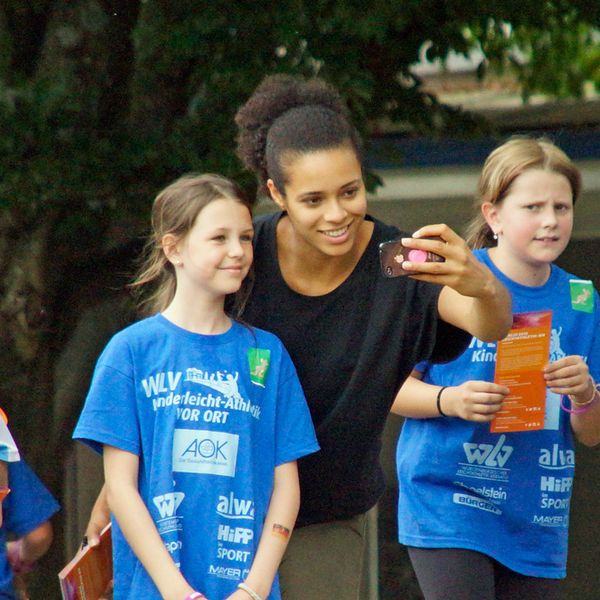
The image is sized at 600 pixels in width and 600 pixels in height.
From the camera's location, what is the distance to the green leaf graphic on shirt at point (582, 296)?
3.60m

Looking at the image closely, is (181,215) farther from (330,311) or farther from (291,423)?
(291,423)

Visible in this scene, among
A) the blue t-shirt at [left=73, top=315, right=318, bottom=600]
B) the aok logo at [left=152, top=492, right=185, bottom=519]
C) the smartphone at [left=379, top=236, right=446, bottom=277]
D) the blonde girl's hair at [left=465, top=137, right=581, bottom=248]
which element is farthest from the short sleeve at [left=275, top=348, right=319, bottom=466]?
the blonde girl's hair at [left=465, top=137, right=581, bottom=248]

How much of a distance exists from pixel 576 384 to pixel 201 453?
104 centimetres

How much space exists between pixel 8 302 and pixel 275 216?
190cm

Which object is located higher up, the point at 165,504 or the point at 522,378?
the point at 522,378

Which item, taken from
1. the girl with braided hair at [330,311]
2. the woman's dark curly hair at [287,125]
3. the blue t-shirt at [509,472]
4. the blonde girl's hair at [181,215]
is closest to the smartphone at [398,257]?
the girl with braided hair at [330,311]

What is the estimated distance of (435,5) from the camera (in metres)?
4.83

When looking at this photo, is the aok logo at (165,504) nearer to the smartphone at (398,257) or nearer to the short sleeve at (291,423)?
the short sleeve at (291,423)

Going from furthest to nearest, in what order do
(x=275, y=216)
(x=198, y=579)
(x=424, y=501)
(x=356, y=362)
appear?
1. (x=424, y=501)
2. (x=275, y=216)
3. (x=356, y=362)
4. (x=198, y=579)

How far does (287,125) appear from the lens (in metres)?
3.16

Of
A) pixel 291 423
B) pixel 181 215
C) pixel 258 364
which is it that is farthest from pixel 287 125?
pixel 291 423

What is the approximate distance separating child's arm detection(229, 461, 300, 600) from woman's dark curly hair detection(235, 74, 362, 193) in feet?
2.25

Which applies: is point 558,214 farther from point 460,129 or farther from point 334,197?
point 460,129

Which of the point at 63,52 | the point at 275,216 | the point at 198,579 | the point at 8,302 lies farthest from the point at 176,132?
the point at 198,579
